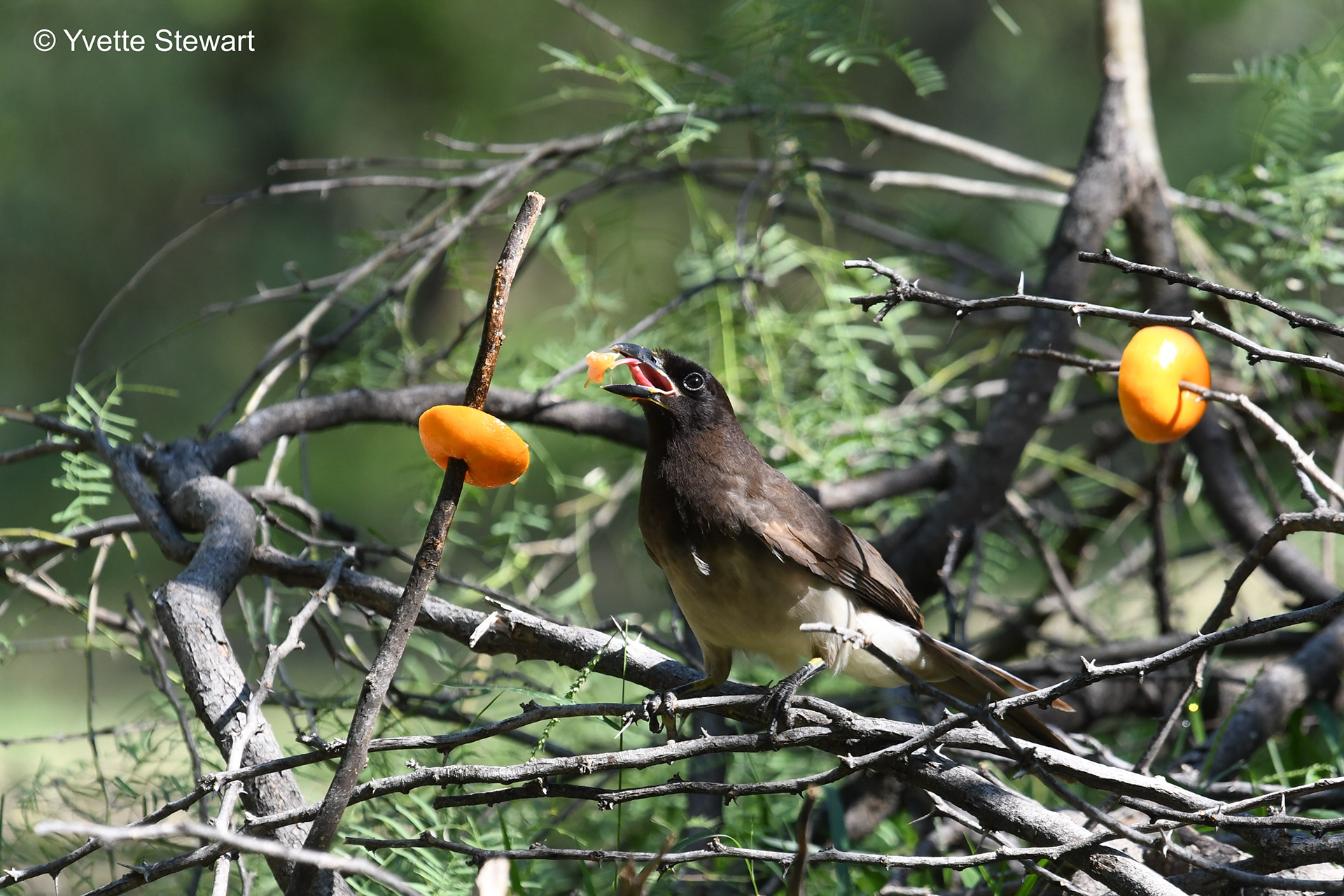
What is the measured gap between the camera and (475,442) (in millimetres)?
1281

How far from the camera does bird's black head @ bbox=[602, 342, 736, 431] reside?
2154 millimetres

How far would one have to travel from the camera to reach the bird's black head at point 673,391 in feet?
7.07

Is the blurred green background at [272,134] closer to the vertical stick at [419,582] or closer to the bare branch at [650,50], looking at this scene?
the bare branch at [650,50]

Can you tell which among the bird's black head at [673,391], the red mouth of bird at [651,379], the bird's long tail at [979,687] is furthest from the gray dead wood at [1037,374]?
the red mouth of bird at [651,379]

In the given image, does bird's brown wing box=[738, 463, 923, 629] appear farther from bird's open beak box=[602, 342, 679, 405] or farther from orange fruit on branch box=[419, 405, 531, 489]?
orange fruit on branch box=[419, 405, 531, 489]

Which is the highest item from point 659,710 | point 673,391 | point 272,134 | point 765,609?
point 272,134

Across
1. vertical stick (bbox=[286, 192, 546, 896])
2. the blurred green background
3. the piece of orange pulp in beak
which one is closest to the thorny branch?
vertical stick (bbox=[286, 192, 546, 896])

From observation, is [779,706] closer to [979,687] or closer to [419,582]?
[419,582]

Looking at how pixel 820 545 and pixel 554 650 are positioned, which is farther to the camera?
pixel 820 545

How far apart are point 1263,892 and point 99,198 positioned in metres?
7.83

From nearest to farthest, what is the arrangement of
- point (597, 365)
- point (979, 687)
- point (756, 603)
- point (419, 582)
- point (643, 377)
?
point (419, 582), point (597, 365), point (756, 603), point (643, 377), point (979, 687)

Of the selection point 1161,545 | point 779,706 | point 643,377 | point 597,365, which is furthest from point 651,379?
point 1161,545

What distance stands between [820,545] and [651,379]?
0.49 meters

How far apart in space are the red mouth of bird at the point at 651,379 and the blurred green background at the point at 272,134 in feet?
12.0
